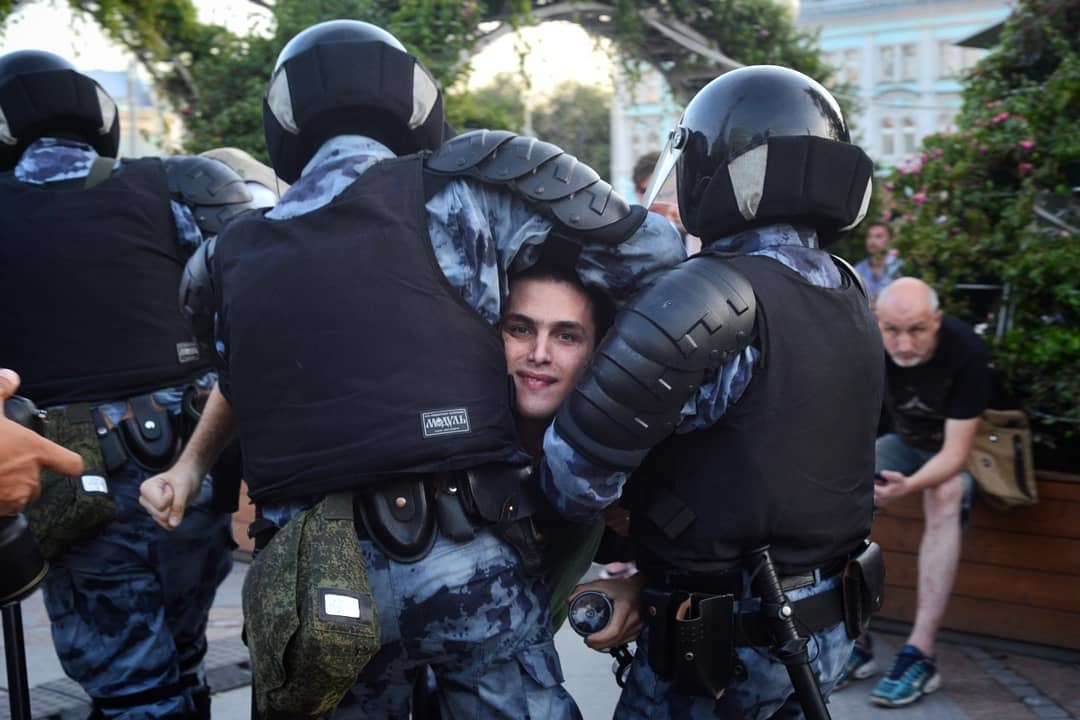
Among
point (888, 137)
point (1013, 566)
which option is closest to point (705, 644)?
point (1013, 566)

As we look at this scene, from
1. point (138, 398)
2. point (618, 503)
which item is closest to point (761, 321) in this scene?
point (618, 503)

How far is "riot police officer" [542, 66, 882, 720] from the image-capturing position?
2.17 metres

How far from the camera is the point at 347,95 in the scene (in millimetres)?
2449

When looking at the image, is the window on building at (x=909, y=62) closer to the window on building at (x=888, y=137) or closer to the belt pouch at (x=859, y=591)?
the window on building at (x=888, y=137)

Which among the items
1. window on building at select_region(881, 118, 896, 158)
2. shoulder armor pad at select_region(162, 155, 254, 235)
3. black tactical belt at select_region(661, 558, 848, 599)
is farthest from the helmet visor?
window on building at select_region(881, 118, 896, 158)

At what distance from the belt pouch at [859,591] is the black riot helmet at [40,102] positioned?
2599mm

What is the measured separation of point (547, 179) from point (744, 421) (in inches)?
24.2

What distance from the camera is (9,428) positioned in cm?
244

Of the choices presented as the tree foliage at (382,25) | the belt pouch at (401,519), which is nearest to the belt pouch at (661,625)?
the belt pouch at (401,519)

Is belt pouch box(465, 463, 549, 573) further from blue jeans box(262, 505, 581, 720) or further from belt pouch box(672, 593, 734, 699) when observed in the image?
belt pouch box(672, 593, 734, 699)

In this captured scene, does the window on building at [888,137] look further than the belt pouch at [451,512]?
Yes

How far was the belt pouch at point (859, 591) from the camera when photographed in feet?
7.97

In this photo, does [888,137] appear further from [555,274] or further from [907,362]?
[555,274]

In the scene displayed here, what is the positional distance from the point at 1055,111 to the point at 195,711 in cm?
443
